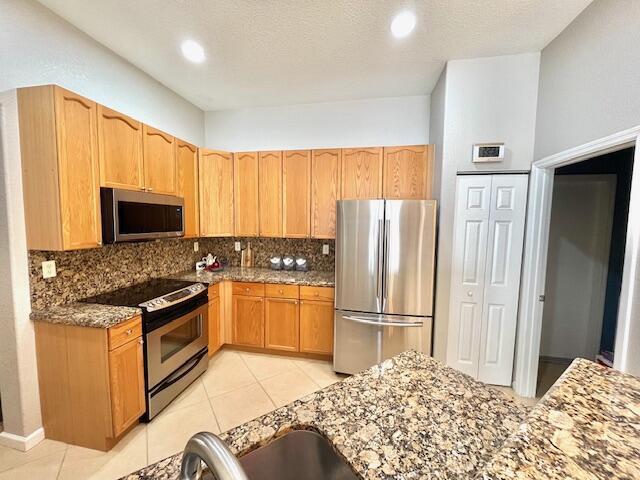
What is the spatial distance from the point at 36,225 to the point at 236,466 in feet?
7.28

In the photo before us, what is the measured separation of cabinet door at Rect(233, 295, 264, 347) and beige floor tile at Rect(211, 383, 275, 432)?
612mm

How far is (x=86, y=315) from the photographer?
1.84 metres

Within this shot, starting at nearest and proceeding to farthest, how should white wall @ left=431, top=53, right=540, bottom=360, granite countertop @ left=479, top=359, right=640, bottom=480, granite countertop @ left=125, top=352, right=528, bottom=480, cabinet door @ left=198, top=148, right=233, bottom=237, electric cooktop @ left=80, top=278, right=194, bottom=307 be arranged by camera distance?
granite countertop @ left=479, top=359, right=640, bottom=480 → granite countertop @ left=125, top=352, right=528, bottom=480 → electric cooktop @ left=80, top=278, right=194, bottom=307 → white wall @ left=431, top=53, right=540, bottom=360 → cabinet door @ left=198, top=148, right=233, bottom=237

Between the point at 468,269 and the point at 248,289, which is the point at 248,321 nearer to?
the point at 248,289

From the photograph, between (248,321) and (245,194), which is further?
(245,194)

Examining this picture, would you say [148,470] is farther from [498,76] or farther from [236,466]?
[498,76]

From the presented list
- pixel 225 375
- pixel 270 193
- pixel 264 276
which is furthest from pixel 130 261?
pixel 270 193

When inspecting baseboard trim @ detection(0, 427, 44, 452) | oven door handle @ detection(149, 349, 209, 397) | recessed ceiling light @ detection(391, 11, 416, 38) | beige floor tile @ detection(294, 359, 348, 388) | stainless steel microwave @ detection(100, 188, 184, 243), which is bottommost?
beige floor tile @ detection(294, 359, 348, 388)

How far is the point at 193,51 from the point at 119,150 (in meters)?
1.04

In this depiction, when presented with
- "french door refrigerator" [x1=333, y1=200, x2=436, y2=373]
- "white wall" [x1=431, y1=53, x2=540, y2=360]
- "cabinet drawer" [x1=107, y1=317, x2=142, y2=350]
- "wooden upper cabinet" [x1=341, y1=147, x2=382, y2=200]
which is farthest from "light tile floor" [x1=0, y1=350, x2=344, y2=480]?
"wooden upper cabinet" [x1=341, y1=147, x2=382, y2=200]

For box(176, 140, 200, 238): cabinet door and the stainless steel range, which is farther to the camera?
box(176, 140, 200, 238): cabinet door

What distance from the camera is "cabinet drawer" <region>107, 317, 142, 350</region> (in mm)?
1807

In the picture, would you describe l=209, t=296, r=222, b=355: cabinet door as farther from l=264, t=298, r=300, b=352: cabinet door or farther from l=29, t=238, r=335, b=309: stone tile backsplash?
l=29, t=238, r=335, b=309: stone tile backsplash

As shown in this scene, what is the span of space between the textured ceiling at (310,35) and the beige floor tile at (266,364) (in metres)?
3.01
